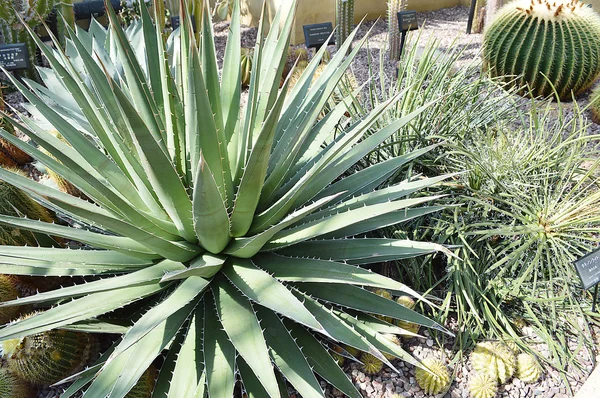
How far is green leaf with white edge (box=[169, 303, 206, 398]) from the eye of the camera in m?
1.60

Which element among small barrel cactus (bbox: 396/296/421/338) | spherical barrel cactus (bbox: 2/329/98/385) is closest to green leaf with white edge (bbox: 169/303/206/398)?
spherical barrel cactus (bbox: 2/329/98/385)

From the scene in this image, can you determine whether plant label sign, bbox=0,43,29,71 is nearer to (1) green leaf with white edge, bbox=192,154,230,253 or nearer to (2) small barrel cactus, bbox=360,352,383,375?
(1) green leaf with white edge, bbox=192,154,230,253

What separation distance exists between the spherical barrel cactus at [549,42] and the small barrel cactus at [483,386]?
3.01 metres

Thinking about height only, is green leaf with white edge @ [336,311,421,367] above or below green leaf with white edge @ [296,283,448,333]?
below

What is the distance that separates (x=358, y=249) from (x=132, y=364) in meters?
0.95

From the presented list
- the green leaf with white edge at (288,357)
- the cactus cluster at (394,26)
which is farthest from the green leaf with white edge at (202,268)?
the cactus cluster at (394,26)

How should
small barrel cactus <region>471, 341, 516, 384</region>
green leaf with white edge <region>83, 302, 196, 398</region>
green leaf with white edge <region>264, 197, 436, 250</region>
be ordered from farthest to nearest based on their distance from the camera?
small barrel cactus <region>471, 341, 516, 384</region> → green leaf with white edge <region>264, 197, 436, 250</region> → green leaf with white edge <region>83, 302, 196, 398</region>

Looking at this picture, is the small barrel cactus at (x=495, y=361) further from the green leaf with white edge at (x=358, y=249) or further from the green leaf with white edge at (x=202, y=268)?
the green leaf with white edge at (x=202, y=268)

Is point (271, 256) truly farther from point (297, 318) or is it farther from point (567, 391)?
point (567, 391)

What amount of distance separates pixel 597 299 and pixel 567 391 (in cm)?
52

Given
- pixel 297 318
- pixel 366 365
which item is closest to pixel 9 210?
pixel 297 318

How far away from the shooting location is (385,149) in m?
2.81

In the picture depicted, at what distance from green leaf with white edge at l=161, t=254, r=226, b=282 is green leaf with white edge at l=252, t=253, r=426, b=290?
0.21 metres

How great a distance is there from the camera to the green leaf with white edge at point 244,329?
1469 mm
